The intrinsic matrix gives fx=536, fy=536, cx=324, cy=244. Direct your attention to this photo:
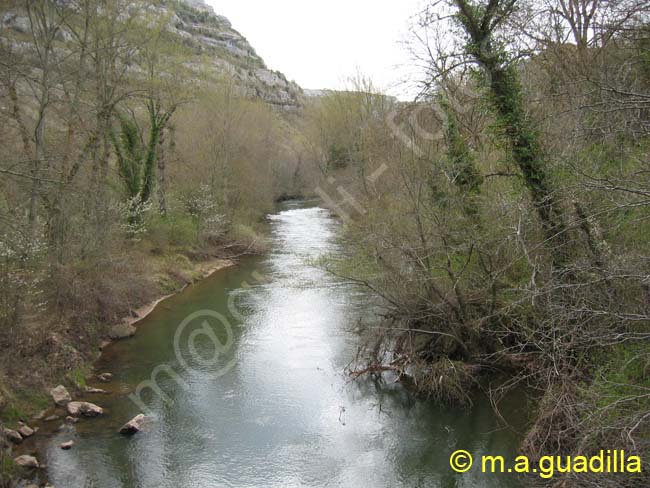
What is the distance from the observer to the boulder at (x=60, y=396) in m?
10.7

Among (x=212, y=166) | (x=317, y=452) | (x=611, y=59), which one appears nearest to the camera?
(x=317, y=452)

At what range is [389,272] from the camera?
12.1 metres

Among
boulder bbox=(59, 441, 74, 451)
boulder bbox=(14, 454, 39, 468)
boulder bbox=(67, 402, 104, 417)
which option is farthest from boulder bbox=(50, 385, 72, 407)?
boulder bbox=(14, 454, 39, 468)

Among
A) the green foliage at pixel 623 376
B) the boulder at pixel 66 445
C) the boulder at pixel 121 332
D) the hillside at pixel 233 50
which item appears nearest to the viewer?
the green foliage at pixel 623 376

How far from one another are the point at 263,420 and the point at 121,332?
257 inches

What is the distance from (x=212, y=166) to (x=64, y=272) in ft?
47.1

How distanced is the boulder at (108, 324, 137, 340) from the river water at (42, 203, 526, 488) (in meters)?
0.28

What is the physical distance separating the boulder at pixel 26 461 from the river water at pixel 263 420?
0.76 ft

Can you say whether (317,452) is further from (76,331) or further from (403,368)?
(76,331)

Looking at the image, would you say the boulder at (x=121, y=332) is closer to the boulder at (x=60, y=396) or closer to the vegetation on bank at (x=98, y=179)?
the vegetation on bank at (x=98, y=179)

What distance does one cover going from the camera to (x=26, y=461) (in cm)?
850

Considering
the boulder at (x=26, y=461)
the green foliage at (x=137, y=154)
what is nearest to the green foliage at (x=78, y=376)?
the boulder at (x=26, y=461)

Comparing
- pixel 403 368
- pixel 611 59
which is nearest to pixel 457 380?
pixel 403 368

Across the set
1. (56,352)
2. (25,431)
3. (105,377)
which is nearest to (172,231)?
(56,352)
